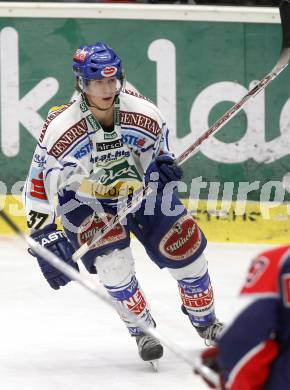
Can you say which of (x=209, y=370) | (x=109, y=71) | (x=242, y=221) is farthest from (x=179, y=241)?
(x=242, y=221)

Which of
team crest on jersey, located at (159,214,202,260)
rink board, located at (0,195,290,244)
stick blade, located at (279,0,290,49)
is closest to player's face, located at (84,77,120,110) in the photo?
team crest on jersey, located at (159,214,202,260)

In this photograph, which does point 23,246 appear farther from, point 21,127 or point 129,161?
point 129,161

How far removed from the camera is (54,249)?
518 centimetres

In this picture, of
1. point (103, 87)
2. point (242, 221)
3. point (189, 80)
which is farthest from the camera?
point (189, 80)

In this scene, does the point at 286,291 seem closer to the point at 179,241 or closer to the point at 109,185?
the point at 179,241

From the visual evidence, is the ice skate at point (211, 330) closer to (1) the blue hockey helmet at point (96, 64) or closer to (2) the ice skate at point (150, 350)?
(2) the ice skate at point (150, 350)

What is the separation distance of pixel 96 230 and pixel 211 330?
0.65 meters

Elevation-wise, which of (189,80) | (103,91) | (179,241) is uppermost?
(103,91)

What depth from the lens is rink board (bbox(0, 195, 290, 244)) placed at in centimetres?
748

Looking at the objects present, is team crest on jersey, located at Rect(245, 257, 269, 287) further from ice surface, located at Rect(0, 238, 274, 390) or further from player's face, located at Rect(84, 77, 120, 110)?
player's face, located at Rect(84, 77, 120, 110)

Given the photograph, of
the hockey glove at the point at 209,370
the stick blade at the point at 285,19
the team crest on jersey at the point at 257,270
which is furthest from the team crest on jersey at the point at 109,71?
the team crest on jersey at the point at 257,270

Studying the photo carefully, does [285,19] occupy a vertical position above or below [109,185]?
above

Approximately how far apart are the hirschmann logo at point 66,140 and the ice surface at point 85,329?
0.86 m

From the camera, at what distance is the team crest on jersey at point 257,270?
3.00 metres
